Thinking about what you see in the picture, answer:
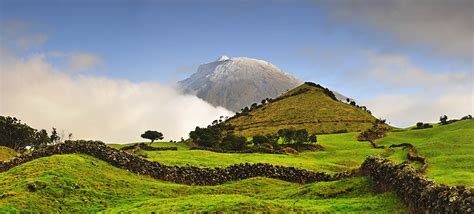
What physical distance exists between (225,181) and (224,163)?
844 cm

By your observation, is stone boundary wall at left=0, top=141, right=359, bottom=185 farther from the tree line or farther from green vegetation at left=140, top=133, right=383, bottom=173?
the tree line

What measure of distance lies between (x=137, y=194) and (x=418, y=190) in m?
20.1

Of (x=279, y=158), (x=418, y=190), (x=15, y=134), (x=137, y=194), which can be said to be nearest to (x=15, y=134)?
(x=15, y=134)

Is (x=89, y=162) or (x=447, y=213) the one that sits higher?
(x=89, y=162)

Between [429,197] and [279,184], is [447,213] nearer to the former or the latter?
[429,197]

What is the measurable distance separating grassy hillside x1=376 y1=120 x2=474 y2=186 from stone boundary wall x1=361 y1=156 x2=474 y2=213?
10434 mm

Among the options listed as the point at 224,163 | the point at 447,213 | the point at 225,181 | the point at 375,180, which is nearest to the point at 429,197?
the point at 447,213

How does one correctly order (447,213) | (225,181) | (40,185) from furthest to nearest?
(225,181) → (40,185) → (447,213)

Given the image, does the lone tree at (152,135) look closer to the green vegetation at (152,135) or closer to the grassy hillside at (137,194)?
the green vegetation at (152,135)

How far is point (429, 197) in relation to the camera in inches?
828

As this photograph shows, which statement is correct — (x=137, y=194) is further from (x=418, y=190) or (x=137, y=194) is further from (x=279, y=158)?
(x=279, y=158)

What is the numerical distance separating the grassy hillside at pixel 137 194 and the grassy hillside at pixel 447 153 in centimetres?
1314

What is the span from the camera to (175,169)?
45406 mm

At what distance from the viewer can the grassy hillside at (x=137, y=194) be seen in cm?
2670
